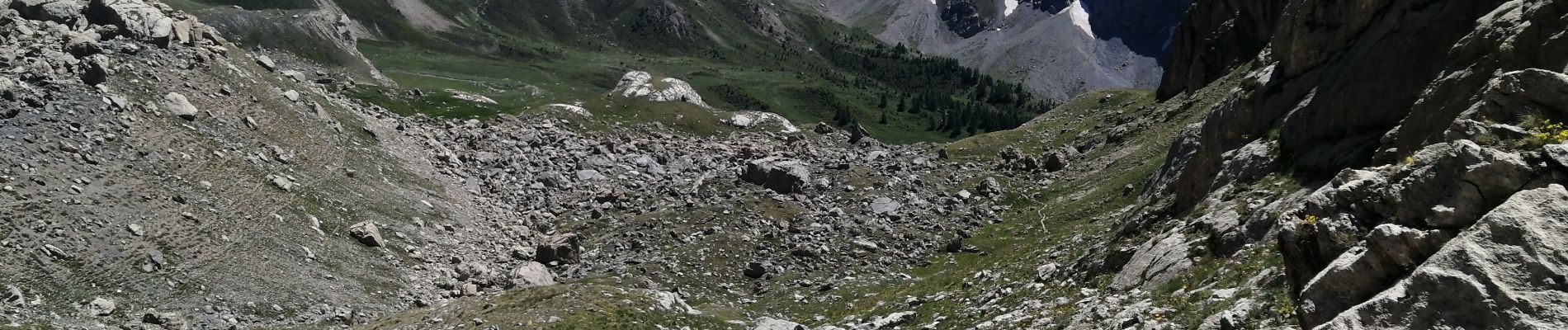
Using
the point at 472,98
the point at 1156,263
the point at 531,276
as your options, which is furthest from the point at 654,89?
the point at 1156,263

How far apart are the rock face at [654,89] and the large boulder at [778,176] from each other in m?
34.0

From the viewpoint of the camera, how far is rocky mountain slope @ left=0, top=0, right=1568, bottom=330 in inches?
680

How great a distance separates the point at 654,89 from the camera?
10456 centimetres

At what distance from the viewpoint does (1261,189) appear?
3162 centimetres

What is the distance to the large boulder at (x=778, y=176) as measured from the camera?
6544cm

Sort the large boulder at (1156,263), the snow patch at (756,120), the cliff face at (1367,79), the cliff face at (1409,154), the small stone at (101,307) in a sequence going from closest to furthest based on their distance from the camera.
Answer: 1. the cliff face at (1409,154)
2. the cliff face at (1367,79)
3. the large boulder at (1156,263)
4. the small stone at (101,307)
5. the snow patch at (756,120)

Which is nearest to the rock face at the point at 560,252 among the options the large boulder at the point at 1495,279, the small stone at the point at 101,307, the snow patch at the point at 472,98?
the small stone at the point at 101,307

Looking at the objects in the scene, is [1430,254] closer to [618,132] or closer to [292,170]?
[292,170]

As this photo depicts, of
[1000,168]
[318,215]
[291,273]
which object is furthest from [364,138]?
[1000,168]

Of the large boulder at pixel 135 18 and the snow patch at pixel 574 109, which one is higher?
the large boulder at pixel 135 18

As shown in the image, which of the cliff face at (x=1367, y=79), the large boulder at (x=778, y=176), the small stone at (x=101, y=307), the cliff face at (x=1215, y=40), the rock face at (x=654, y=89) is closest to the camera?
the cliff face at (x=1367, y=79)

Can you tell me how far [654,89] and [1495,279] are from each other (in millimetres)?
94346

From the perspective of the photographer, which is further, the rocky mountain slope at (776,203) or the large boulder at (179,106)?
the large boulder at (179,106)

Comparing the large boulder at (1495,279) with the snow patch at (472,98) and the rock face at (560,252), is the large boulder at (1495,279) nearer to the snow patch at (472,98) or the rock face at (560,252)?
the rock face at (560,252)
